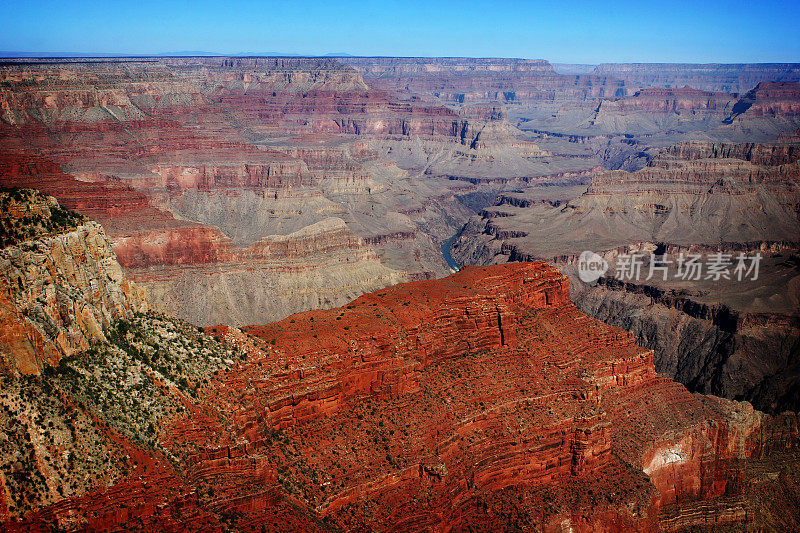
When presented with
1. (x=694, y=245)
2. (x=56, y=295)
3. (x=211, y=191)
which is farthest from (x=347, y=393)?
(x=694, y=245)

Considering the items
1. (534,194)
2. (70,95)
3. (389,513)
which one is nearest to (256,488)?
(389,513)

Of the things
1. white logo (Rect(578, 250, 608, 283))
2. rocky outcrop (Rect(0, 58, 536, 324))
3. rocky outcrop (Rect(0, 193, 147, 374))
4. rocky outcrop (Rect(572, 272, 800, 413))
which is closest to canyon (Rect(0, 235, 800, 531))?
rocky outcrop (Rect(0, 193, 147, 374))

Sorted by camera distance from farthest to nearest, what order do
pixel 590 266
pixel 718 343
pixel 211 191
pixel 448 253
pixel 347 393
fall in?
1. pixel 448 253
2. pixel 211 191
3. pixel 590 266
4. pixel 718 343
5. pixel 347 393

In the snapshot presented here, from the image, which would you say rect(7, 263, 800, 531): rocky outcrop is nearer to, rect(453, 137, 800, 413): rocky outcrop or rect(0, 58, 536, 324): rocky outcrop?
rect(453, 137, 800, 413): rocky outcrop

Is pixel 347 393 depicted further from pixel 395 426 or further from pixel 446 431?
pixel 446 431

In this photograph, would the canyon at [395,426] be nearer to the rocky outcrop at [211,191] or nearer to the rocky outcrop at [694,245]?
the rocky outcrop at [694,245]

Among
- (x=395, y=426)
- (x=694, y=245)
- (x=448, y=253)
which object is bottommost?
(x=448, y=253)

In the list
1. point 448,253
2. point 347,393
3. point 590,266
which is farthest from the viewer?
point 448,253
